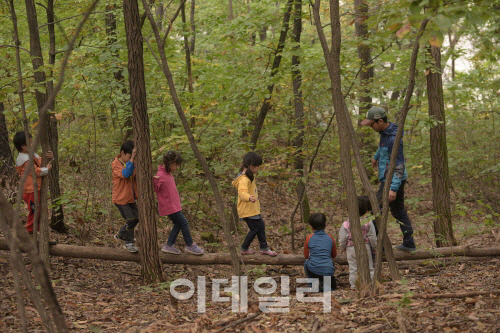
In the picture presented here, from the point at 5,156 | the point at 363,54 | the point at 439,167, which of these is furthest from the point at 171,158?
the point at 363,54

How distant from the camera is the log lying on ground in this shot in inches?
232

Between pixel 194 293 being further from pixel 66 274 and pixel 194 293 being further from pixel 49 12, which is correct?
pixel 49 12

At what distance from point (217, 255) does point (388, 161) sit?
9.39 ft

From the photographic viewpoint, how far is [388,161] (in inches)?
226

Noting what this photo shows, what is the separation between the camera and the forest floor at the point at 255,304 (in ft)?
11.6

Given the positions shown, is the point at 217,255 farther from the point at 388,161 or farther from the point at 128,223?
the point at 388,161

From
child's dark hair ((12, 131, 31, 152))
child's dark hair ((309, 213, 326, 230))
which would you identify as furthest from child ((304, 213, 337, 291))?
child's dark hair ((12, 131, 31, 152))

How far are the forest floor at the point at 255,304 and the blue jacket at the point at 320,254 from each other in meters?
0.46

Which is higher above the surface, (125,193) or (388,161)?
(388,161)

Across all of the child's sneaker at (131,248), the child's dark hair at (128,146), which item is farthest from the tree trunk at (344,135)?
the child's sneaker at (131,248)

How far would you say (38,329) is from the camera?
3803 millimetres

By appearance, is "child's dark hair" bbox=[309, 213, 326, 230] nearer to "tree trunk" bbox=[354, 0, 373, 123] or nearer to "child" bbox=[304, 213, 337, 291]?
"child" bbox=[304, 213, 337, 291]

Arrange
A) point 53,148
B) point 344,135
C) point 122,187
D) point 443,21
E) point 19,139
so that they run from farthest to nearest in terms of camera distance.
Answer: point 53,148, point 122,187, point 19,139, point 344,135, point 443,21

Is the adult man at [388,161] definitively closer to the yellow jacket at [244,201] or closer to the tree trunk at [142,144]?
the yellow jacket at [244,201]
